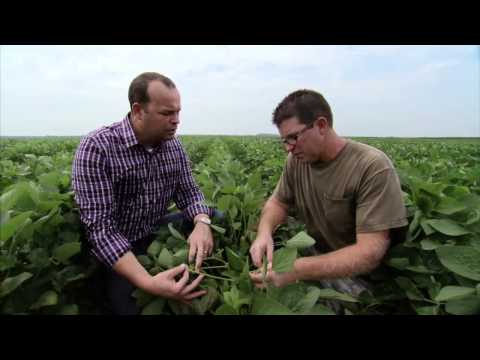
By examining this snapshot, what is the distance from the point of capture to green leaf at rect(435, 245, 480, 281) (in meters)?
1.36

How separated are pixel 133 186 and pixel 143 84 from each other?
61cm

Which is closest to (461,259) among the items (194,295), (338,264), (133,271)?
(338,264)

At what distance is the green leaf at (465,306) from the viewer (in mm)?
1279

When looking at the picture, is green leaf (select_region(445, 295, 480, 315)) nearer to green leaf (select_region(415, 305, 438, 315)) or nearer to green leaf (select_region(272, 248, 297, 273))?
green leaf (select_region(415, 305, 438, 315))

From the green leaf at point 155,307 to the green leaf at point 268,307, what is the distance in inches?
21.5

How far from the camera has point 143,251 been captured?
235 centimetres

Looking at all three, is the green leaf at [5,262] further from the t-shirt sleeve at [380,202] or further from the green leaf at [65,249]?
the t-shirt sleeve at [380,202]

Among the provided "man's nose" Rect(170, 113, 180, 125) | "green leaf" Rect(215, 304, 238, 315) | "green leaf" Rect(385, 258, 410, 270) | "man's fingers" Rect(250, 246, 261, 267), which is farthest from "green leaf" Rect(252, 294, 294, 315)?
"man's nose" Rect(170, 113, 180, 125)

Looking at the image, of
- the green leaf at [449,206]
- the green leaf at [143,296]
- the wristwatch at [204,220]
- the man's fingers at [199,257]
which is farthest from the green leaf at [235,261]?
the green leaf at [449,206]

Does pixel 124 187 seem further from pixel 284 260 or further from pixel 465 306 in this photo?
pixel 465 306

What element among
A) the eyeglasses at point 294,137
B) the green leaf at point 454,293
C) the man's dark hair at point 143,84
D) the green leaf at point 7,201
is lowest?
the green leaf at point 454,293

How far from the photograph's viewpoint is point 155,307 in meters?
1.55

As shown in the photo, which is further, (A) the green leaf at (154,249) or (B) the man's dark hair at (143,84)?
(B) the man's dark hair at (143,84)
